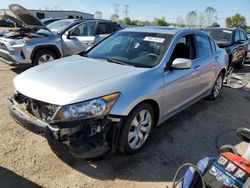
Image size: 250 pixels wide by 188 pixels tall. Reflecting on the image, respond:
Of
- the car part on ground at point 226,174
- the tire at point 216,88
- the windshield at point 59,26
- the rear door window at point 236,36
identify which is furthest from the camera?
the rear door window at point 236,36

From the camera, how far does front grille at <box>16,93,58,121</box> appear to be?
116 inches

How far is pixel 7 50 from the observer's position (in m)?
7.02

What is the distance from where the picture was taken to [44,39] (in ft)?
24.3

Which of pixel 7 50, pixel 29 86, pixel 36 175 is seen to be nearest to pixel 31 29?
pixel 7 50

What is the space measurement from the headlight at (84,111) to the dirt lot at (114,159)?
28.8 inches

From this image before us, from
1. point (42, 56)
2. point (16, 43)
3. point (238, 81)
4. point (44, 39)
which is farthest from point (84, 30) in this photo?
point (238, 81)

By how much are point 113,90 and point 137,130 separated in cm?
74

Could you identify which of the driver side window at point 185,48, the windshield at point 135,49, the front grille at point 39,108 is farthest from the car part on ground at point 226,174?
the driver side window at point 185,48

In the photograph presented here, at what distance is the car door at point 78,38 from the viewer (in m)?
8.02

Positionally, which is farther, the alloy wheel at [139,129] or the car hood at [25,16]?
the car hood at [25,16]

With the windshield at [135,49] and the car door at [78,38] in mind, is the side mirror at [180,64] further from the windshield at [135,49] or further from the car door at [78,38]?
the car door at [78,38]

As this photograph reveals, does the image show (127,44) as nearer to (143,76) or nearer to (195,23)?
(143,76)

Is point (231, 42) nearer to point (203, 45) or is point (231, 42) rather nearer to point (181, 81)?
point (203, 45)

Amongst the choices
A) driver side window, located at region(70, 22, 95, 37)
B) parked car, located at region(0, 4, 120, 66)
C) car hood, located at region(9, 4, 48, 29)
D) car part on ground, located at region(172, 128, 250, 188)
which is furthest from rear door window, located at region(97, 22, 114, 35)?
car part on ground, located at region(172, 128, 250, 188)
